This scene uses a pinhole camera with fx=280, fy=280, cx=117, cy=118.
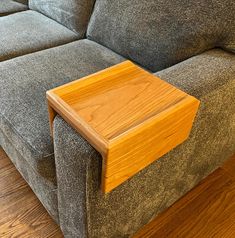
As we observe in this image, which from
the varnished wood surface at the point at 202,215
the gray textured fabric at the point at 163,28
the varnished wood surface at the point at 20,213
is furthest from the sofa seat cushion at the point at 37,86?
the varnished wood surface at the point at 202,215

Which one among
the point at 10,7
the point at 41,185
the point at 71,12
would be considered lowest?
the point at 41,185

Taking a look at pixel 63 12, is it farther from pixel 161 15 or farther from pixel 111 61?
pixel 161 15

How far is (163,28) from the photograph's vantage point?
1098 millimetres

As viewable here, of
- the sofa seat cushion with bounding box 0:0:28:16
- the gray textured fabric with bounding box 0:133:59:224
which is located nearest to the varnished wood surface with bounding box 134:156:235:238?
the gray textured fabric with bounding box 0:133:59:224

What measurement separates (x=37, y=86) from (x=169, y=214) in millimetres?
759

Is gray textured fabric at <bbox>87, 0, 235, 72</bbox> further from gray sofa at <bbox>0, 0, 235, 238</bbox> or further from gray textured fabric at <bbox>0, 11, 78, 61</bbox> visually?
gray textured fabric at <bbox>0, 11, 78, 61</bbox>

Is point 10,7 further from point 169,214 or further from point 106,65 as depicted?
point 169,214

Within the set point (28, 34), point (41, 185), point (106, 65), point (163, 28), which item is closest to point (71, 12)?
point (28, 34)

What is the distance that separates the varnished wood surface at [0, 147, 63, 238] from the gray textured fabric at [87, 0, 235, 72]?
2.49 feet

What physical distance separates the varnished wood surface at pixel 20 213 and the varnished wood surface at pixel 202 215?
375mm

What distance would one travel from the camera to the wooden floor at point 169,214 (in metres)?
1.12

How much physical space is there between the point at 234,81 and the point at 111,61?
569 millimetres

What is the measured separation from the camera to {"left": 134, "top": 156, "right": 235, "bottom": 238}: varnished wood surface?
1.13 meters

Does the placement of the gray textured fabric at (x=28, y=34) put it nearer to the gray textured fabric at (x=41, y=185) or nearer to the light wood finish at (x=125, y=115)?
the gray textured fabric at (x=41, y=185)
